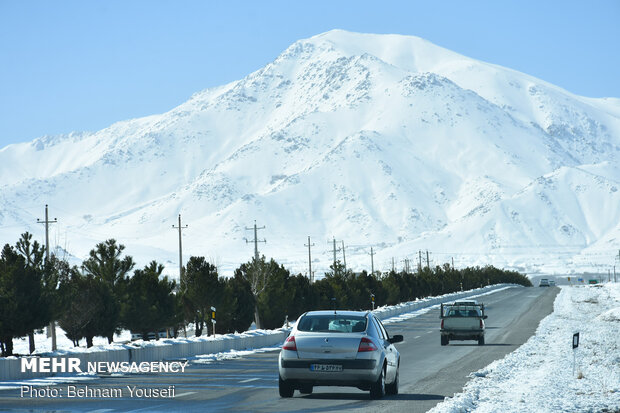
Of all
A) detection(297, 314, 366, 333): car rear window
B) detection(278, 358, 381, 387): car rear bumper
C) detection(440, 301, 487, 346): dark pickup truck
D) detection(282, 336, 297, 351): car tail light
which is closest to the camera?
detection(278, 358, 381, 387): car rear bumper

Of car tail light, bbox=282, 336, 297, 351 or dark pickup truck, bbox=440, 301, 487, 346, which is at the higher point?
car tail light, bbox=282, 336, 297, 351

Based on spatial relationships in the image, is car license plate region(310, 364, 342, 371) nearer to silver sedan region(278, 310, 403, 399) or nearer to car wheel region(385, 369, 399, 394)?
silver sedan region(278, 310, 403, 399)

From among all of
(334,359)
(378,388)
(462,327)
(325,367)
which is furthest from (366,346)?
(462,327)

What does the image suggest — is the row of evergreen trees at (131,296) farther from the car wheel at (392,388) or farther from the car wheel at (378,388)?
the car wheel at (378,388)

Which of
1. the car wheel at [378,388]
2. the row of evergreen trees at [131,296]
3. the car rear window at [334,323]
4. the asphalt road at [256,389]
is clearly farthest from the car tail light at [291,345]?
the row of evergreen trees at [131,296]

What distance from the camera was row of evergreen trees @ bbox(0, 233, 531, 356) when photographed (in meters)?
37.5

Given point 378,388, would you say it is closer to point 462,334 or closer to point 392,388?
point 392,388

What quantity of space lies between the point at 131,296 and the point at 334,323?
3197 centimetres

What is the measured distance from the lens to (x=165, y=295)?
51.6 meters

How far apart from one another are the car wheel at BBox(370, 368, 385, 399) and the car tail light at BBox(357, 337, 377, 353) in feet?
2.13

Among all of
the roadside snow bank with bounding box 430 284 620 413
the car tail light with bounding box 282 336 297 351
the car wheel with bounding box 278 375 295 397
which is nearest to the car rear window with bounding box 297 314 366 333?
the car tail light with bounding box 282 336 297 351

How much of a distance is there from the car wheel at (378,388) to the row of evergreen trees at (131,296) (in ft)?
68.1

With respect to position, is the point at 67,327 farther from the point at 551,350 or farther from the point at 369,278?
the point at 369,278

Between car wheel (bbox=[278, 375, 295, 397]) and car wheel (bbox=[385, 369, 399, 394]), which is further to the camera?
car wheel (bbox=[385, 369, 399, 394])
